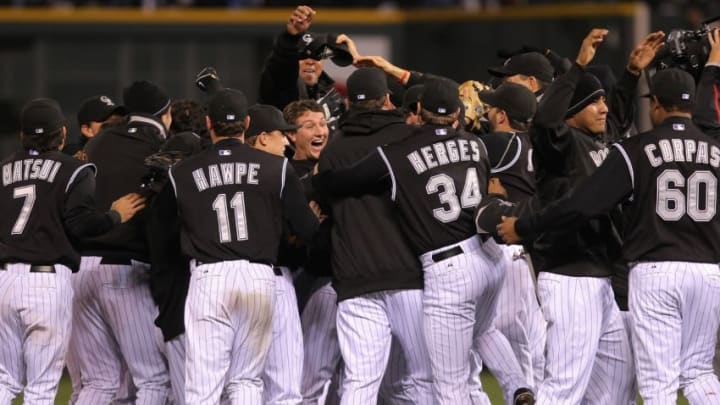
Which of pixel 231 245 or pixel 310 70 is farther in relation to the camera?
pixel 310 70

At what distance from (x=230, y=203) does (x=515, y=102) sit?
187 cm

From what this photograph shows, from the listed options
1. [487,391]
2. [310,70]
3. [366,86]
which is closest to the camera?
[366,86]

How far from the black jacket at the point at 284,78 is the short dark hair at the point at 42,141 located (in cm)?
175

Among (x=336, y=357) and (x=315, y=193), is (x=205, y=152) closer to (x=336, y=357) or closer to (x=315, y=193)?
(x=315, y=193)

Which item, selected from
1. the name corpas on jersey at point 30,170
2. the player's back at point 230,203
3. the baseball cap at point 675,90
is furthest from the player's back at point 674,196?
the name corpas on jersey at point 30,170

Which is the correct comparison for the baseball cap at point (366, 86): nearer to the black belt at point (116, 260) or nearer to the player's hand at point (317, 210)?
the player's hand at point (317, 210)

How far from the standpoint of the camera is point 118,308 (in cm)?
822

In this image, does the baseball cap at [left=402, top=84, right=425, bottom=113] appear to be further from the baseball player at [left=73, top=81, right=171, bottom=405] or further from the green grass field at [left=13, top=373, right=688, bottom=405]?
the green grass field at [left=13, top=373, right=688, bottom=405]

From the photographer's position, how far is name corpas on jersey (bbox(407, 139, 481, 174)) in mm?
7461

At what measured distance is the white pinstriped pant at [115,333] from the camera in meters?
8.18

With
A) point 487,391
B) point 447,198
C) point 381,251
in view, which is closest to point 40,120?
point 381,251

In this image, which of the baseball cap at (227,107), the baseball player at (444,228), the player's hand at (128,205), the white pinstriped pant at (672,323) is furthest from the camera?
the player's hand at (128,205)

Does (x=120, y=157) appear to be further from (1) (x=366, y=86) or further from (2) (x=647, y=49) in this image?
(2) (x=647, y=49)

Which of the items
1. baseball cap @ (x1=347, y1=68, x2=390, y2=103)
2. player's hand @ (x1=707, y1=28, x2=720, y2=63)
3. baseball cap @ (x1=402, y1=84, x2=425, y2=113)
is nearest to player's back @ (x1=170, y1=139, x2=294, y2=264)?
baseball cap @ (x1=347, y1=68, x2=390, y2=103)
